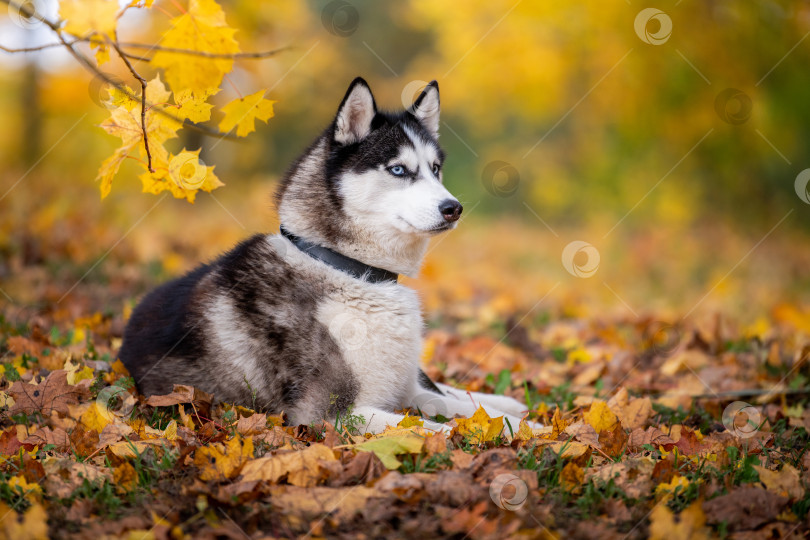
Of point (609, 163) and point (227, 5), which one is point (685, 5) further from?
point (227, 5)

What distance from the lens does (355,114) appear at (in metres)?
3.72

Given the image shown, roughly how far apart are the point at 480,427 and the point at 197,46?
225 centimetres

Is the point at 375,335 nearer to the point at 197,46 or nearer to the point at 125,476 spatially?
the point at 125,476

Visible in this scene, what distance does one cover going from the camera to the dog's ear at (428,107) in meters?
4.18

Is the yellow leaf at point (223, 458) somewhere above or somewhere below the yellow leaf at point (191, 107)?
below

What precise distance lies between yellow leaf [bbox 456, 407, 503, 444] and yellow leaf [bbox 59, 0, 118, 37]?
2.38 metres

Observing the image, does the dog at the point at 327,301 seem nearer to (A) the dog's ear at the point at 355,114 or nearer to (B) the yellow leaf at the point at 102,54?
(A) the dog's ear at the point at 355,114

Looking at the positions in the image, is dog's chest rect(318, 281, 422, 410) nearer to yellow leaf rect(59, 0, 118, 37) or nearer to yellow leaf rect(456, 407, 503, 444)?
yellow leaf rect(456, 407, 503, 444)

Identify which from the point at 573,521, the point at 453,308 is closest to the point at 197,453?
the point at 573,521

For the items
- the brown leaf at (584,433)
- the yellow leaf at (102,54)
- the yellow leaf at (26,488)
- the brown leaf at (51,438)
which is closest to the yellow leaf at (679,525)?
the brown leaf at (584,433)

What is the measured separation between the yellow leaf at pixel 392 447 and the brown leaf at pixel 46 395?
5.59 feet

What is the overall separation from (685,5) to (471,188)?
10433 millimetres

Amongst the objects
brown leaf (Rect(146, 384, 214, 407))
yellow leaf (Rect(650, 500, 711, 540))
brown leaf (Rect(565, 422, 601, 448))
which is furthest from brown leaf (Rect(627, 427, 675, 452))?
brown leaf (Rect(146, 384, 214, 407))

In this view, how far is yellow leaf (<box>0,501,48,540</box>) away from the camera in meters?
2.22
